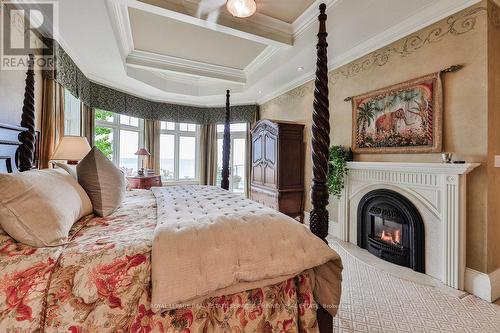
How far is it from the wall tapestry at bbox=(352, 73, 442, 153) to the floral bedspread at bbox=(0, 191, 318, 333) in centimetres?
227

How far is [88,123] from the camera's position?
414 centimetres

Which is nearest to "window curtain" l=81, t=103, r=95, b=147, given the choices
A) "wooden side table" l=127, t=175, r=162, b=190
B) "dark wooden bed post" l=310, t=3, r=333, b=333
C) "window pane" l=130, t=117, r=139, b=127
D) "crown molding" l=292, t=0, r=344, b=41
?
"wooden side table" l=127, t=175, r=162, b=190

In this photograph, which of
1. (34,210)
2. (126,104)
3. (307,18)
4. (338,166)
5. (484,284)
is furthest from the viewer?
(126,104)

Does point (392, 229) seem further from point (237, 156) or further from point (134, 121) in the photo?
point (134, 121)

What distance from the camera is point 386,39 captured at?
2.77 metres

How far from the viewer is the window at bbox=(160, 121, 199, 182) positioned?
5.99 metres

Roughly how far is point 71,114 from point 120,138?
1533 mm

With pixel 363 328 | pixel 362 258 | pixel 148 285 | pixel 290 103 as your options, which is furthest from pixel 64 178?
pixel 290 103

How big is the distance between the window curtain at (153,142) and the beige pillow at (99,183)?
3987 millimetres

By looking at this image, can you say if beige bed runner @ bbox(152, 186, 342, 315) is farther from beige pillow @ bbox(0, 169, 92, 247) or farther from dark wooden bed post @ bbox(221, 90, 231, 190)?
dark wooden bed post @ bbox(221, 90, 231, 190)

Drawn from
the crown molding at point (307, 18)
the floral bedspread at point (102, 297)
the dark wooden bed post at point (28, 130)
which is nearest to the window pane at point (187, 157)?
the crown molding at point (307, 18)

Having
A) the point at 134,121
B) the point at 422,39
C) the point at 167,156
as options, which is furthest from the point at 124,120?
the point at 422,39

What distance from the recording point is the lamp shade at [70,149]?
2541 millimetres

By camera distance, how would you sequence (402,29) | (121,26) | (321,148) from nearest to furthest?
(321,148) < (402,29) < (121,26)
